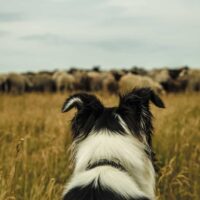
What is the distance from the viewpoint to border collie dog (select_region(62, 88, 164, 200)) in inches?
114

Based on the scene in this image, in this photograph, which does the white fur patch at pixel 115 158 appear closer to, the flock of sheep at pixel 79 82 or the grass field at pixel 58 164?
the grass field at pixel 58 164

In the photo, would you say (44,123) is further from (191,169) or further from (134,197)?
(134,197)

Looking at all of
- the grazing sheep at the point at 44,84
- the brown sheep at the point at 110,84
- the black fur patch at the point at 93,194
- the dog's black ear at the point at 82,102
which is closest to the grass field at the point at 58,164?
the dog's black ear at the point at 82,102

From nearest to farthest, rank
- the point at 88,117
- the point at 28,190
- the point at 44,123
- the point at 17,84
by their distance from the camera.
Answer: the point at 88,117 → the point at 28,190 → the point at 44,123 → the point at 17,84

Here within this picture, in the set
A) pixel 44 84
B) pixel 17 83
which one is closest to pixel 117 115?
pixel 17 83

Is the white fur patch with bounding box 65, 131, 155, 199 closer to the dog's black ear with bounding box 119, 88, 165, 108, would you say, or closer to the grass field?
the dog's black ear with bounding box 119, 88, 165, 108

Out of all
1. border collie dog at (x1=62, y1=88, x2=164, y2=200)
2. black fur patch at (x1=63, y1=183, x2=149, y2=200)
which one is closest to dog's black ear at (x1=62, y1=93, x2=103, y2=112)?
border collie dog at (x1=62, y1=88, x2=164, y2=200)

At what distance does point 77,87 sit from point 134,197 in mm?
26127

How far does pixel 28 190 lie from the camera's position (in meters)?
5.25

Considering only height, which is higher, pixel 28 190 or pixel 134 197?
pixel 134 197

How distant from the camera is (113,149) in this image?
3010 millimetres

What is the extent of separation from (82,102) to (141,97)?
1.21 ft

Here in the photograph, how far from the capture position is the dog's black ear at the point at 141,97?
3271 millimetres

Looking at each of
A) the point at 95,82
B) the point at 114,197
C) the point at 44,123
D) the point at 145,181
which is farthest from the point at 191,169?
the point at 95,82
